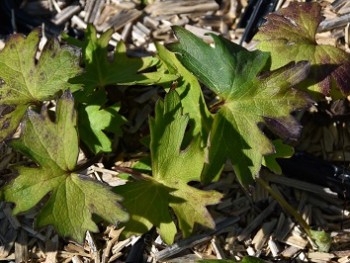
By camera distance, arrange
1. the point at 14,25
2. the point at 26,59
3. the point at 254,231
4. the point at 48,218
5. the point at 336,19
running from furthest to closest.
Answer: the point at 14,25, the point at 336,19, the point at 254,231, the point at 26,59, the point at 48,218

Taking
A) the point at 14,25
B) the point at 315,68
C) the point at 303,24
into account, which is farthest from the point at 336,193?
the point at 14,25

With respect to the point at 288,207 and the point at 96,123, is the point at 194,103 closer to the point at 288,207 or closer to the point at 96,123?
the point at 96,123

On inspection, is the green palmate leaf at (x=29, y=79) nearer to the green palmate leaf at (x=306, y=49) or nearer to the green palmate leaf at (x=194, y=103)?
the green palmate leaf at (x=194, y=103)

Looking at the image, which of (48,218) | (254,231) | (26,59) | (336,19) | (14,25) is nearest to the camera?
(48,218)

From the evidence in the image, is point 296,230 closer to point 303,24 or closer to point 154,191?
point 154,191

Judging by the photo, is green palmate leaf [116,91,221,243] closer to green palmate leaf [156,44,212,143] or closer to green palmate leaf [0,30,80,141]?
green palmate leaf [156,44,212,143]

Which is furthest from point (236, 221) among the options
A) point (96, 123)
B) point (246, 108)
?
point (96, 123)

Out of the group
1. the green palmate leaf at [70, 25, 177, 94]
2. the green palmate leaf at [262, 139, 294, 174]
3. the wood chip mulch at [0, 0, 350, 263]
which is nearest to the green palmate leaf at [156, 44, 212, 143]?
the green palmate leaf at [70, 25, 177, 94]
